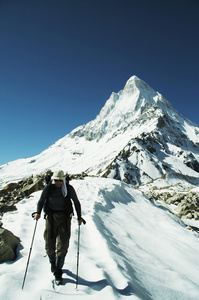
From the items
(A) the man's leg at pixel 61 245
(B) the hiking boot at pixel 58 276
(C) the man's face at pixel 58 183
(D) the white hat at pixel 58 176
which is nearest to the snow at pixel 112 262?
(B) the hiking boot at pixel 58 276

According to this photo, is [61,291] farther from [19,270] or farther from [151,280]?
[151,280]

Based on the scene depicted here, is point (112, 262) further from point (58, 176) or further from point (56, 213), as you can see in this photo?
point (58, 176)

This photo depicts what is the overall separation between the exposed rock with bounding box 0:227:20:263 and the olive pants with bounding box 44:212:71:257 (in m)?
1.13

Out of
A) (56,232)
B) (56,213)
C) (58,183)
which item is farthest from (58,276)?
(58,183)

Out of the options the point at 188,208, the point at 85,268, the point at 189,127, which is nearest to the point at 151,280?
the point at 85,268

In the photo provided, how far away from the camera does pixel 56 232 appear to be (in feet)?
14.0

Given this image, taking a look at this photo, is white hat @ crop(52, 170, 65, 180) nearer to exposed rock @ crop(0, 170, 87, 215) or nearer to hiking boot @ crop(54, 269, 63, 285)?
hiking boot @ crop(54, 269, 63, 285)

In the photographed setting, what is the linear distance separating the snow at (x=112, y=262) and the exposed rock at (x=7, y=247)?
0.62 feet

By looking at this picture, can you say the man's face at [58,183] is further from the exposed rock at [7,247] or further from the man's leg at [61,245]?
the exposed rock at [7,247]

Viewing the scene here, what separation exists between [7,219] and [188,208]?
17.5m

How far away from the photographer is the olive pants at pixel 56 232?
13.5 feet

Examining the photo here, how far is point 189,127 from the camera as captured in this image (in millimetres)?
181750

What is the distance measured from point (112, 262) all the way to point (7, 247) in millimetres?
2916

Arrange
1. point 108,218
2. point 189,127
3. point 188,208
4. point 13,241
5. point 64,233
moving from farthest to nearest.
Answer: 1. point 189,127
2. point 188,208
3. point 108,218
4. point 13,241
5. point 64,233
